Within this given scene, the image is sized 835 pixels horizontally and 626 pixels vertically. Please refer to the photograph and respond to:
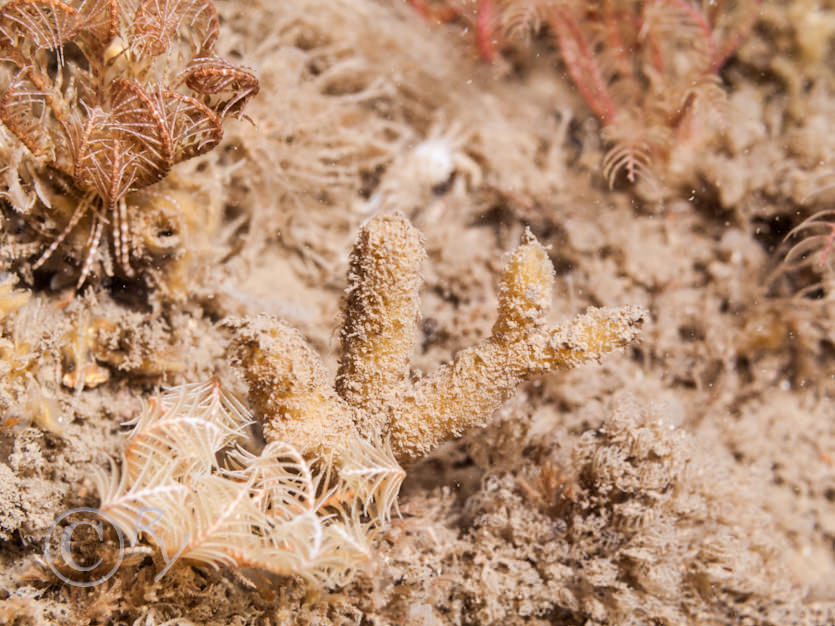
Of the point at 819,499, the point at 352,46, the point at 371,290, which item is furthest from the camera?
the point at 352,46

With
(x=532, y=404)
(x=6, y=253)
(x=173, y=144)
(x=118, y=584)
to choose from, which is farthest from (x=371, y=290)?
(x=6, y=253)

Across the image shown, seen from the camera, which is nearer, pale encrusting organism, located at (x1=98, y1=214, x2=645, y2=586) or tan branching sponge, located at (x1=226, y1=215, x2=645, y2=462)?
pale encrusting organism, located at (x1=98, y1=214, x2=645, y2=586)

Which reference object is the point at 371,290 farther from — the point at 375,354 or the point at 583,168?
the point at 583,168

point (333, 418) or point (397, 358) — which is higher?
point (397, 358)

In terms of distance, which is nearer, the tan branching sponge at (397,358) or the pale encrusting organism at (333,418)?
the pale encrusting organism at (333,418)

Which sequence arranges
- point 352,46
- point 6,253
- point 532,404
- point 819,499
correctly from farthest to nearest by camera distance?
point 352,46
point 819,499
point 532,404
point 6,253

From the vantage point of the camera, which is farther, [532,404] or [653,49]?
[653,49]
